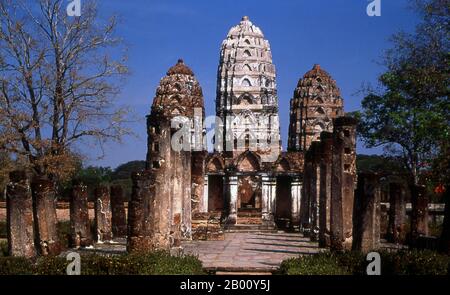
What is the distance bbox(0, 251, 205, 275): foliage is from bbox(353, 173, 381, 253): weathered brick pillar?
4.23 m

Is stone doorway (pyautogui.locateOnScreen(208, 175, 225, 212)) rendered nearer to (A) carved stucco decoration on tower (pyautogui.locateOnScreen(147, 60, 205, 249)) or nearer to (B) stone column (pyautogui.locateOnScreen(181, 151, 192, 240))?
(A) carved stucco decoration on tower (pyautogui.locateOnScreen(147, 60, 205, 249))

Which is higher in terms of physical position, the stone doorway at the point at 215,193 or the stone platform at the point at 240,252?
the stone doorway at the point at 215,193

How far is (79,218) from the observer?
20906 millimetres

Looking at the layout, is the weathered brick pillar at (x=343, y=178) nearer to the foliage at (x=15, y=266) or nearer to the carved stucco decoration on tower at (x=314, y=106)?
the foliage at (x=15, y=266)

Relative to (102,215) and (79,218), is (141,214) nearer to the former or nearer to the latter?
(79,218)

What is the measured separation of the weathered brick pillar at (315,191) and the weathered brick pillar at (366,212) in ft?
23.5

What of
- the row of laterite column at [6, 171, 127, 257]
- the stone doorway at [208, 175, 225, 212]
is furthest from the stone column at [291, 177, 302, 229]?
the row of laterite column at [6, 171, 127, 257]

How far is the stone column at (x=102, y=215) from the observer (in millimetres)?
22992

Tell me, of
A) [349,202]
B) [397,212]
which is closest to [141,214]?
[349,202]

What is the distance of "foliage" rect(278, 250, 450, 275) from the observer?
11.6 metres

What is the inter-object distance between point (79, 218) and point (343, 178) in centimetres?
800

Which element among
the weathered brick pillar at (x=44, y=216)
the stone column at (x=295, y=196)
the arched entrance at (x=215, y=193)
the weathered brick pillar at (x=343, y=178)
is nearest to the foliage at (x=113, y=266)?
the weathered brick pillar at (x=44, y=216)
